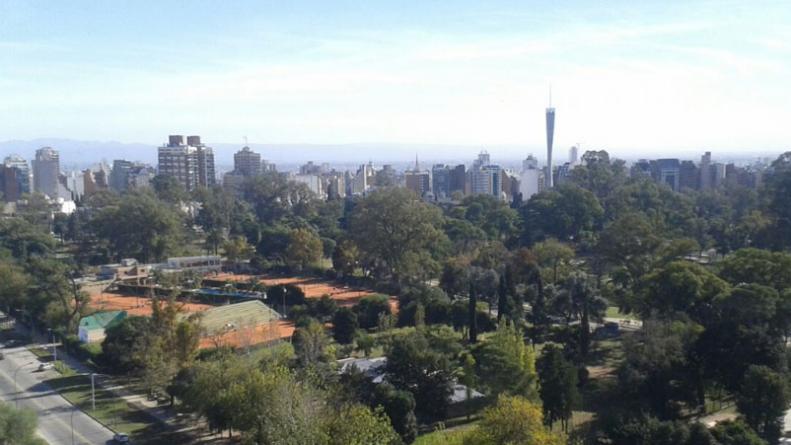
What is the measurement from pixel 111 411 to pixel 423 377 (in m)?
8.40

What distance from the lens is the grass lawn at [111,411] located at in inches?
670

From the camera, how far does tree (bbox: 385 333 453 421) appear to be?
16.6m

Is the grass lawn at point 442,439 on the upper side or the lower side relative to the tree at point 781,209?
lower

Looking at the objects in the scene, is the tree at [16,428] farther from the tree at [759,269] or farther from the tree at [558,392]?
the tree at [759,269]

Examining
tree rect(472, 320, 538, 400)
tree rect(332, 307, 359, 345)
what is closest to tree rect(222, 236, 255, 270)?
tree rect(332, 307, 359, 345)

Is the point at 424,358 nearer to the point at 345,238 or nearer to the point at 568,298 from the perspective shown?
the point at 568,298

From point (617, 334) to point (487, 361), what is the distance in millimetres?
9972

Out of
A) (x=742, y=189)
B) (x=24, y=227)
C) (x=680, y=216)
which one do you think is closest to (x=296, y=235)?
(x=24, y=227)

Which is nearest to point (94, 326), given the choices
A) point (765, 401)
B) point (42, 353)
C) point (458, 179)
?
point (42, 353)

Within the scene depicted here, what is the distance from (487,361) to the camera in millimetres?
16859

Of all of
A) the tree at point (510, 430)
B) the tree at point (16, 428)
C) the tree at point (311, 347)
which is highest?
the tree at point (510, 430)

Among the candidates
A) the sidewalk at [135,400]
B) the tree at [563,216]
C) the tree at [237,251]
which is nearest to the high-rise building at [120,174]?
the tree at [237,251]

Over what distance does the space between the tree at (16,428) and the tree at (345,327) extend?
10575mm

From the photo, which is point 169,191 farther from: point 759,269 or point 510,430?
point 510,430
